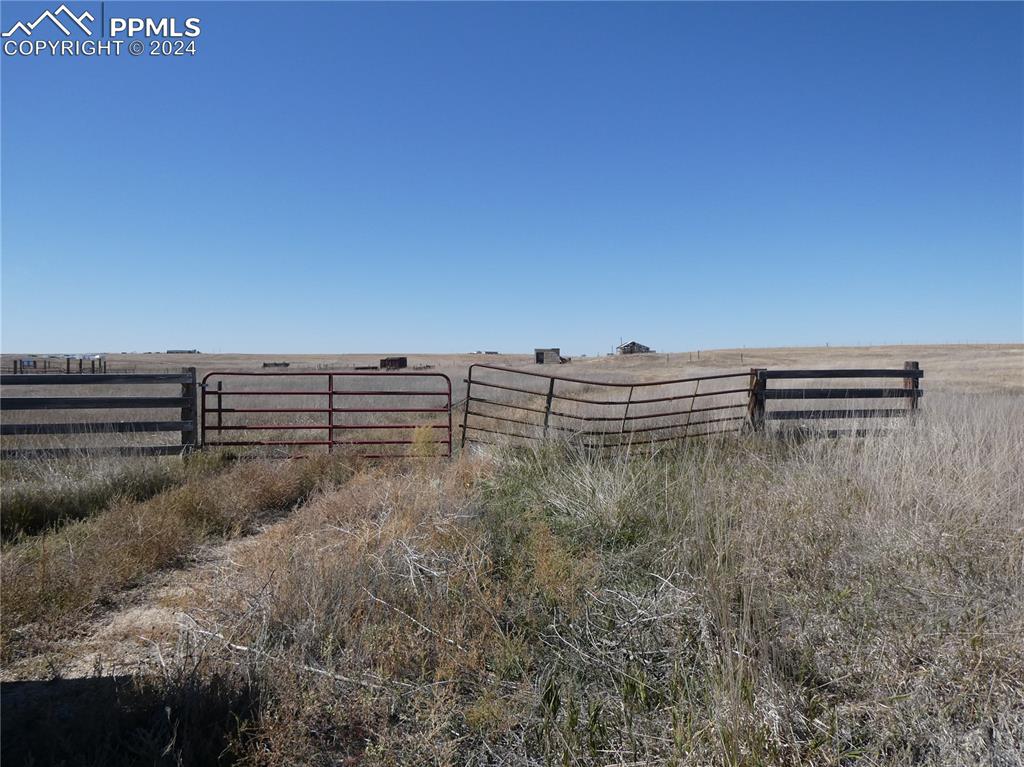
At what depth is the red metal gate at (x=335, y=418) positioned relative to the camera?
34.4 feet

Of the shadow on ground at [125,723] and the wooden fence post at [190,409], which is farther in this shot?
the wooden fence post at [190,409]

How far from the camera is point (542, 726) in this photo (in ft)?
9.82

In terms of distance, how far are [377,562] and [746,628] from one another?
8.24ft

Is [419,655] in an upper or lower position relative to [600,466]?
lower

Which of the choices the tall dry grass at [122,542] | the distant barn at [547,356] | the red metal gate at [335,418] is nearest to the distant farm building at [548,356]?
the distant barn at [547,356]

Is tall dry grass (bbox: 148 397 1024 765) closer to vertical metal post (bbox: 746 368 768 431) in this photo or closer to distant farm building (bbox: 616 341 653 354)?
vertical metal post (bbox: 746 368 768 431)

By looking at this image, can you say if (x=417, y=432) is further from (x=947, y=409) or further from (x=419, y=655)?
(x=947, y=409)

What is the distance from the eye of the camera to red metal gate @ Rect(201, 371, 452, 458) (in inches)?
412

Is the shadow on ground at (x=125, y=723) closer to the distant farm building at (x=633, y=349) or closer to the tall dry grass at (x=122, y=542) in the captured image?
the tall dry grass at (x=122, y=542)

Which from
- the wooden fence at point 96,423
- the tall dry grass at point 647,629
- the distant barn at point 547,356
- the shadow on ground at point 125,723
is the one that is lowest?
the shadow on ground at point 125,723

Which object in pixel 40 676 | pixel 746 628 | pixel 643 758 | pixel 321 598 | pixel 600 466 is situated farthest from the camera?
pixel 600 466

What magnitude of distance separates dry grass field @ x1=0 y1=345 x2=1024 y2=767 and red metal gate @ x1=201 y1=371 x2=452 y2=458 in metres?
2.90

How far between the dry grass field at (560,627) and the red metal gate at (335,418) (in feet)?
9.52

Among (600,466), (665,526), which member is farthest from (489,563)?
(600,466)
